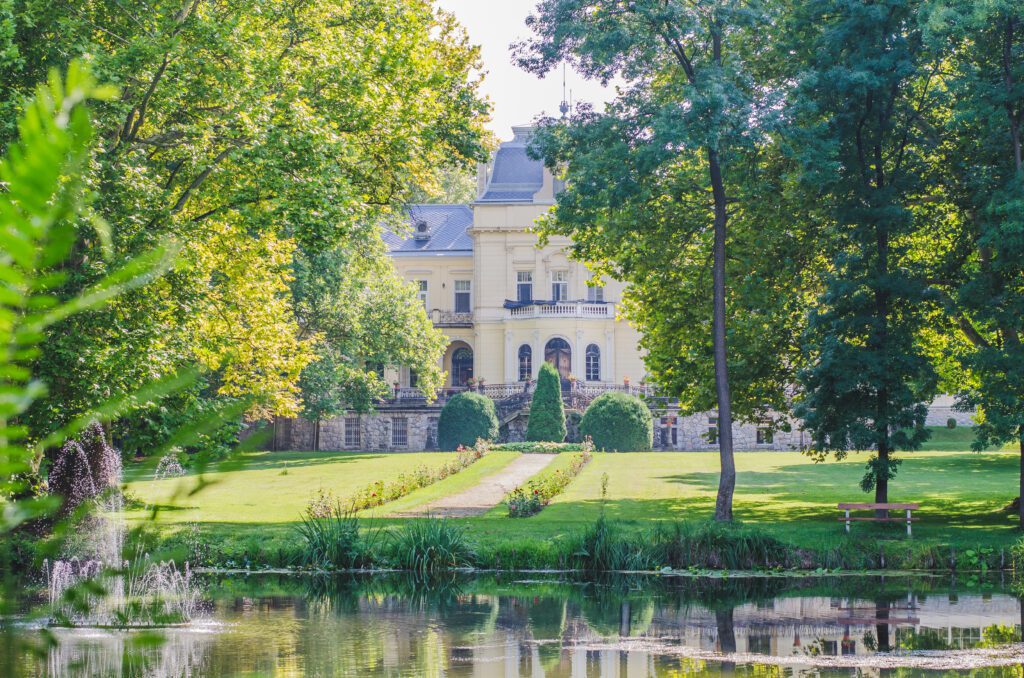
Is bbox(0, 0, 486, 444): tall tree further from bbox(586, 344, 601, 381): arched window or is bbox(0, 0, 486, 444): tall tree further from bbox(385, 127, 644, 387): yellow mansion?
bbox(586, 344, 601, 381): arched window

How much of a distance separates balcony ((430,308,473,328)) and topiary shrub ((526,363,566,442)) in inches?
546

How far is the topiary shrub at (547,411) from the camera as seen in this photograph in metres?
46.6

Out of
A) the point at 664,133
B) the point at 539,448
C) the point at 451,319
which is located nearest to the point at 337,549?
the point at 664,133

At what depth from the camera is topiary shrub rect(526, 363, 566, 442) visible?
46.6m

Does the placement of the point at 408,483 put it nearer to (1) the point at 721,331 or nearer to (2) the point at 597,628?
(1) the point at 721,331

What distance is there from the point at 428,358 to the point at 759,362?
960 inches

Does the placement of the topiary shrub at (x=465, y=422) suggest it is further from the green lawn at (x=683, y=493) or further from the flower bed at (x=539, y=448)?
the flower bed at (x=539, y=448)

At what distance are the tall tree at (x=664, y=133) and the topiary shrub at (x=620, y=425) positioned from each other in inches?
820

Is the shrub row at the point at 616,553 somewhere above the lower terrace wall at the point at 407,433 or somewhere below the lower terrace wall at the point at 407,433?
below

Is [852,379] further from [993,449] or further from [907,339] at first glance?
[993,449]

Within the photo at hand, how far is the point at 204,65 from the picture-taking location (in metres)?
18.2

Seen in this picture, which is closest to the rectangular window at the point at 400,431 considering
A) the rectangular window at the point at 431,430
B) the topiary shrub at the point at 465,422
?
the rectangular window at the point at 431,430

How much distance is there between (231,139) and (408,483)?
525 inches

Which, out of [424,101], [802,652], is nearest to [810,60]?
[424,101]
